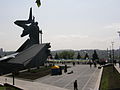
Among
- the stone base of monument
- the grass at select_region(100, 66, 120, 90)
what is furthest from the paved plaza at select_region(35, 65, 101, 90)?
the stone base of monument

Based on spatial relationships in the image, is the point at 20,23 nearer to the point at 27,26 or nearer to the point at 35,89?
the point at 27,26

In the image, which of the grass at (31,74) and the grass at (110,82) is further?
the grass at (31,74)

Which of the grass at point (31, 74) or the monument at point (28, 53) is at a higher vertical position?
the monument at point (28, 53)

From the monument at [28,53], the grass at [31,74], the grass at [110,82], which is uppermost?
the monument at [28,53]

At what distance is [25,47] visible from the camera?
48500 mm

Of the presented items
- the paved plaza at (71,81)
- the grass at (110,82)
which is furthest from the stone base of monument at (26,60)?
the grass at (110,82)

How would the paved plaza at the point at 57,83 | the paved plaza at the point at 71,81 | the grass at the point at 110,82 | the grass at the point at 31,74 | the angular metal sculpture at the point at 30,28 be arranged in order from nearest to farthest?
the grass at the point at 110,82, the paved plaza at the point at 57,83, the paved plaza at the point at 71,81, the grass at the point at 31,74, the angular metal sculpture at the point at 30,28

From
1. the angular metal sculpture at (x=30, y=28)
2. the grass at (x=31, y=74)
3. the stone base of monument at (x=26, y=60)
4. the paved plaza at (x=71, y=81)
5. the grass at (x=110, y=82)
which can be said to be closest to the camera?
the grass at (x=110, y=82)

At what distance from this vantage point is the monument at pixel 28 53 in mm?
39969

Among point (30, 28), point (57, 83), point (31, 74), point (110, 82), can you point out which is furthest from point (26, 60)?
point (110, 82)

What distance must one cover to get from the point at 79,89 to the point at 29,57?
21.3 metres

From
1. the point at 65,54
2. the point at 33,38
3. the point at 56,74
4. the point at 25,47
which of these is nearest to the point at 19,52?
the point at 25,47

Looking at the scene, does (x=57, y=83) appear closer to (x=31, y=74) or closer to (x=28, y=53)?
(x=31, y=74)

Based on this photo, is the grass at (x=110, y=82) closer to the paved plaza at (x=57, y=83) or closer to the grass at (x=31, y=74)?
the paved plaza at (x=57, y=83)
